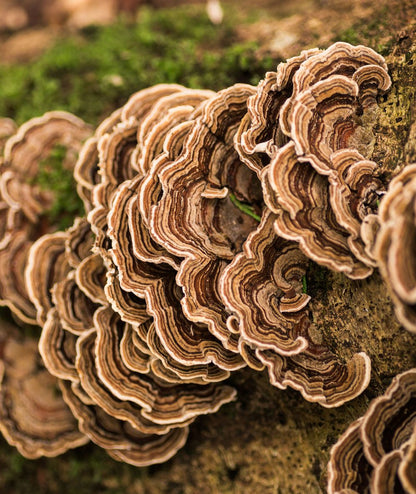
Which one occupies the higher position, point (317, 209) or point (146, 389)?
point (317, 209)

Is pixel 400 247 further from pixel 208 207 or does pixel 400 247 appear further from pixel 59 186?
pixel 59 186

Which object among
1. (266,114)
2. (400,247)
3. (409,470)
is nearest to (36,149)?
(266,114)

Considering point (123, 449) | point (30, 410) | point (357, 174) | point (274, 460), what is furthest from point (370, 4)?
point (30, 410)

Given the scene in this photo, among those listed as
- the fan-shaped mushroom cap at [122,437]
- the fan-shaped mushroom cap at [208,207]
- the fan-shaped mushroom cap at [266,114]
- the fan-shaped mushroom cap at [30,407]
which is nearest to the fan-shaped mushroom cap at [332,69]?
the fan-shaped mushroom cap at [266,114]

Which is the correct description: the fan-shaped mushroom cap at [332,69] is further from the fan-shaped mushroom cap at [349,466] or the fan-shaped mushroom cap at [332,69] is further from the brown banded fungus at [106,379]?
the fan-shaped mushroom cap at [349,466]

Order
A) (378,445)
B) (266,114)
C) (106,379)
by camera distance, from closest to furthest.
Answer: (378,445) → (266,114) → (106,379)

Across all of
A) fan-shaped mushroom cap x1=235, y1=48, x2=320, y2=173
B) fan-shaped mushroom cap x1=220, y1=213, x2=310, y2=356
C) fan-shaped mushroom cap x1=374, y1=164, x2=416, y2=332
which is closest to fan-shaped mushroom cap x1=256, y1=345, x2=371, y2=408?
fan-shaped mushroom cap x1=220, y1=213, x2=310, y2=356

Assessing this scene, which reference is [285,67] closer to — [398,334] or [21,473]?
[398,334]
